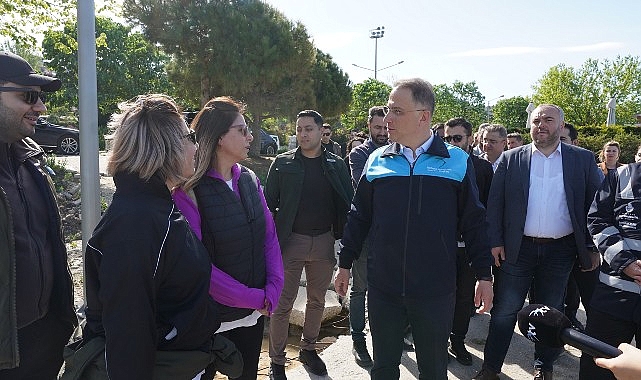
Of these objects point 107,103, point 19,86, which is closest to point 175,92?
point 107,103

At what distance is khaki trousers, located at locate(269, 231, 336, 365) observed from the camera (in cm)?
388

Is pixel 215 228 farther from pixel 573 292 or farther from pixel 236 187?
pixel 573 292

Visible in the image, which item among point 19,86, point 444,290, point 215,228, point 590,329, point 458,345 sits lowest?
point 458,345

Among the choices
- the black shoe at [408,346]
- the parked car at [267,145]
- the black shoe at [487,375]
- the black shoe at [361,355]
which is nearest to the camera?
the black shoe at [487,375]

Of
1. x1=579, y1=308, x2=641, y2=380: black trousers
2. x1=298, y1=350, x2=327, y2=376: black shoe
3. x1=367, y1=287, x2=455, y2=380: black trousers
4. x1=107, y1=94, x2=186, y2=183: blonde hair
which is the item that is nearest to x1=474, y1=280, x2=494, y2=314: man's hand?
x1=367, y1=287, x2=455, y2=380: black trousers

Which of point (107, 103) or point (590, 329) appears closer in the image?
point (590, 329)

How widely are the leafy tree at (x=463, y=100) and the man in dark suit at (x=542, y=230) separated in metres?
46.7

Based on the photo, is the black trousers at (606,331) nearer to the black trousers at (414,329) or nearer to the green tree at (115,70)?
the black trousers at (414,329)

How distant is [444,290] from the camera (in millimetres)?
2877

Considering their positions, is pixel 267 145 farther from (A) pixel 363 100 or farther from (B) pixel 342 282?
(B) pixel 342 282

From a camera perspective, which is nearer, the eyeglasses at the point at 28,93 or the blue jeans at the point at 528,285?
the eyeglasses at the point at 28,93

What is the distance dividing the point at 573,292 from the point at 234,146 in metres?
3.95

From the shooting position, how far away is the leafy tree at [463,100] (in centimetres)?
5059

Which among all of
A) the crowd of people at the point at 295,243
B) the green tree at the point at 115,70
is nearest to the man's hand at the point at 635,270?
the crowd of people at the point at 295,243
